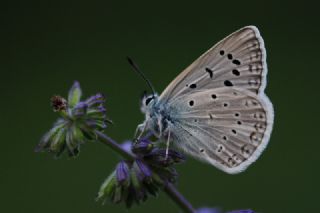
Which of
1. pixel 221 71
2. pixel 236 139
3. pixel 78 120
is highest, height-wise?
pixel 78 120

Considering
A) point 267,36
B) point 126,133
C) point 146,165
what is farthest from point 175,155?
point 267,36

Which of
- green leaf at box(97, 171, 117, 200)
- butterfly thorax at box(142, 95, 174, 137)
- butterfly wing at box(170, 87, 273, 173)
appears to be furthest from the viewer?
butterfly thorax at box(142, 95, 174, 137)

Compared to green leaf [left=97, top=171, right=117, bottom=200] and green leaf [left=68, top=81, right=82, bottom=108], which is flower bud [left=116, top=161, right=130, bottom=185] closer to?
green leaf [left=97, top=171, right=117, bottom=200]

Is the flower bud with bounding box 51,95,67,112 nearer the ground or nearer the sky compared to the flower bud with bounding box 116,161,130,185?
nearer the sky

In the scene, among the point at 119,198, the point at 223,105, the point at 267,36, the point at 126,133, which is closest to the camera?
the point at 119,198

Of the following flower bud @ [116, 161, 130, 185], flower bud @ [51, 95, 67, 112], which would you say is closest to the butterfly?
flower bud @ [116, 161, 130, 185]

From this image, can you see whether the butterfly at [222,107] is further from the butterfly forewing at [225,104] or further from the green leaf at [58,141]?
the green leaf at [58,141]

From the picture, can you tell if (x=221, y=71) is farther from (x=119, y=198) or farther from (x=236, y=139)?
(x=119, y=198)

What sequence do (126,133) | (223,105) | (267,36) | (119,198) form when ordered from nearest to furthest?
1. (119,198)
2. (223,105)
3. (126,133)
4. (267,36)
